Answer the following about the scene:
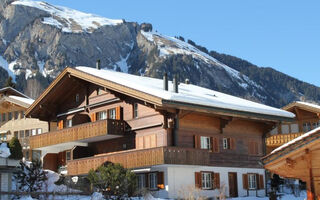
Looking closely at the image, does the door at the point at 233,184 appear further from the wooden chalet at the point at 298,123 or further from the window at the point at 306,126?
the window at the point at 306,126

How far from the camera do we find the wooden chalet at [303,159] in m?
13.8

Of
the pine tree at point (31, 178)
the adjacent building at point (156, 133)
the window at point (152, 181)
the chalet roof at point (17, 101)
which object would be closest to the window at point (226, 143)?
the adjacent building at point (156, 133)

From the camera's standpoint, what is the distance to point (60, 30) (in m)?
197

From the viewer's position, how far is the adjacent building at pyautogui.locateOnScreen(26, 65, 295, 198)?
3044 cm

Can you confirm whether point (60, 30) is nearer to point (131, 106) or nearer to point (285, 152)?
point (131, 106)

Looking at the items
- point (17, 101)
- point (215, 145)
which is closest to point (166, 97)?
point (215, 145)

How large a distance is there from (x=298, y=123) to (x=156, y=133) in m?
19.0

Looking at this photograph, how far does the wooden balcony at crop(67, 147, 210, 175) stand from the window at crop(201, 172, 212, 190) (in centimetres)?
145

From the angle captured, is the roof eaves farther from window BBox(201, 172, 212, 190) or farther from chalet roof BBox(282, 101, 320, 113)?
chalet roof BBox(282, 101, 320, 113)

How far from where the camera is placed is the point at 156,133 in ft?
103

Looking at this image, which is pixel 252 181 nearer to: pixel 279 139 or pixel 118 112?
pixel 279 139

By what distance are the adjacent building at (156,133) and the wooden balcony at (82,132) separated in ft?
0.20

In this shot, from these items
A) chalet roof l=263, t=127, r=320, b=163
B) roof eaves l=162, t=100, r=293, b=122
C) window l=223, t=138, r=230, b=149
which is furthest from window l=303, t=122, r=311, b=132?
chalet roof l=263, t=127, r=320, b=163

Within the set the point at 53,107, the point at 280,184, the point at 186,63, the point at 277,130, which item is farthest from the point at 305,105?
the point at 186,63
